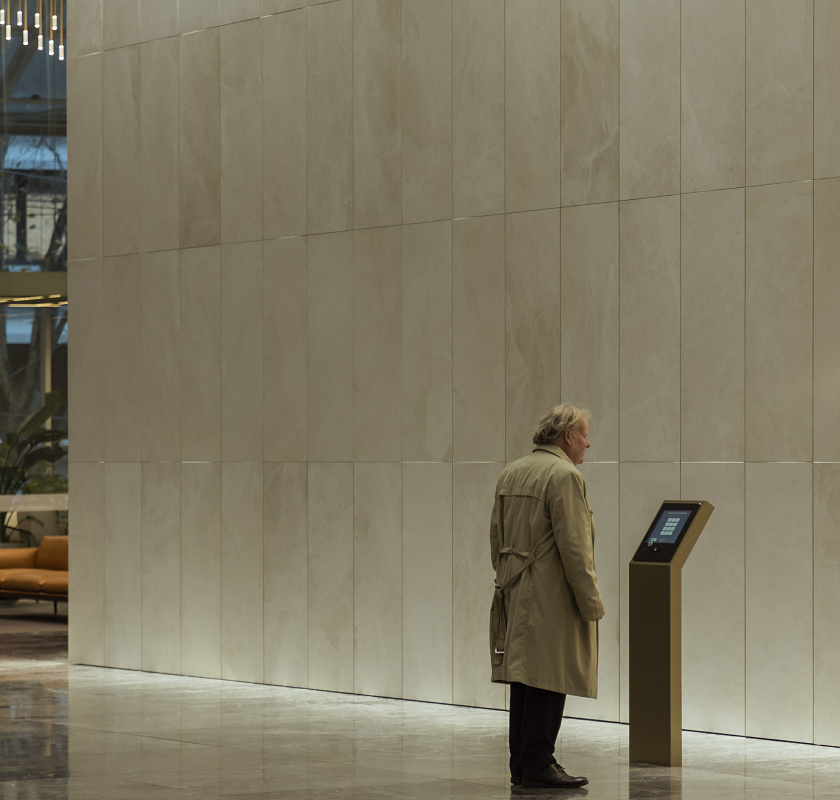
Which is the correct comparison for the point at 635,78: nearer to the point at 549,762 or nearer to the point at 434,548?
the point at 434,548

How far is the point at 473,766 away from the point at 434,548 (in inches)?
92.9

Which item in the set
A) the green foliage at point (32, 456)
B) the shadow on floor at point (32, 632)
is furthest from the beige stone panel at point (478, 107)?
the green foliage at point (32, 456)

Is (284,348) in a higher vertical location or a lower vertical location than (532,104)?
lower

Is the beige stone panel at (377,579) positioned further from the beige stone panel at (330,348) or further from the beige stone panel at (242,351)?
the beige stone panel at (242,351)

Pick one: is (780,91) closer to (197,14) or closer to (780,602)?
(780,602)

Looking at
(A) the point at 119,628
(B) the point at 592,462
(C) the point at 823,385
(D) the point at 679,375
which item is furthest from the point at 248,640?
(C) the point at 823,385

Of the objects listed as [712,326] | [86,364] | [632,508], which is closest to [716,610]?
[632,508]

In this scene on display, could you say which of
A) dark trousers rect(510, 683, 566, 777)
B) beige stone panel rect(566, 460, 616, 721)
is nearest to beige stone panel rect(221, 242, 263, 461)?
beige stone panel rect(566, 460, 616, 721)

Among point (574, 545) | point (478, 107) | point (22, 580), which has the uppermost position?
point (478, 107)

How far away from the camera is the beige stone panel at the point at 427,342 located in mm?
9000

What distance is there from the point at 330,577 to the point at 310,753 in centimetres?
246

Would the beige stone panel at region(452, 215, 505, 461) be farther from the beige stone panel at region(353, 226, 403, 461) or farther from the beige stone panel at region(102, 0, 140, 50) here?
the beige stone panel at region(102, 0, 140, 50)

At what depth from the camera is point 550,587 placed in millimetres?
6133

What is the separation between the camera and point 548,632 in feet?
20.0
